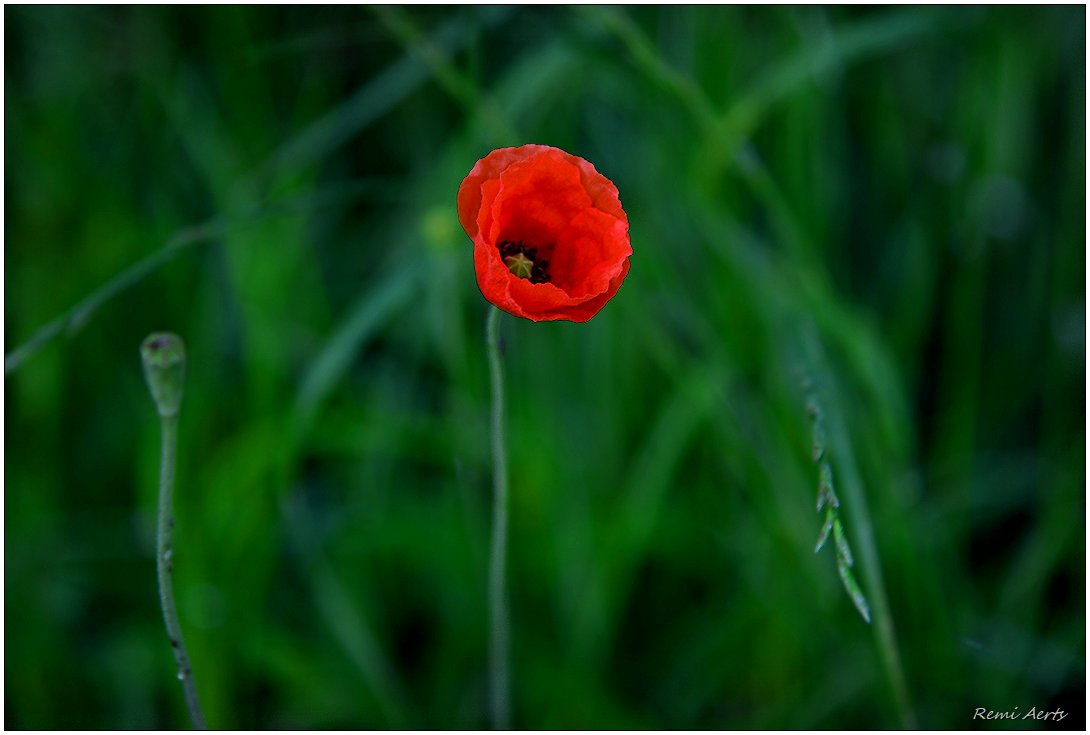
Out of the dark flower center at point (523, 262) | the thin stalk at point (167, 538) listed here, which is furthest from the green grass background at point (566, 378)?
the thin stalk at point (167, 538)

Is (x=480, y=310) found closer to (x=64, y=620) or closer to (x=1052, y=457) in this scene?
(x=64, y=620)

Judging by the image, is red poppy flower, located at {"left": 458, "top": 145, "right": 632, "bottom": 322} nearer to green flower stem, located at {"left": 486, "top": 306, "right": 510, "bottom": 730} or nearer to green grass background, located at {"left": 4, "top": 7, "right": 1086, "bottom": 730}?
green flower stem, located at {"left": 486, "top": 306, "right": 510, "bottom": 730}

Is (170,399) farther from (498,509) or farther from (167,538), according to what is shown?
(498,509)

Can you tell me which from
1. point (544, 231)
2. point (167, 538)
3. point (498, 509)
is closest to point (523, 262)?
point (544, 231)

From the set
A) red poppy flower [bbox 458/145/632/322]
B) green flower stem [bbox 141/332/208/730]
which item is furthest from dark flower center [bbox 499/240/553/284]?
green flower stem [bbox 141/332/208/730]

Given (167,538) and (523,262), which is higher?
(523,262)
